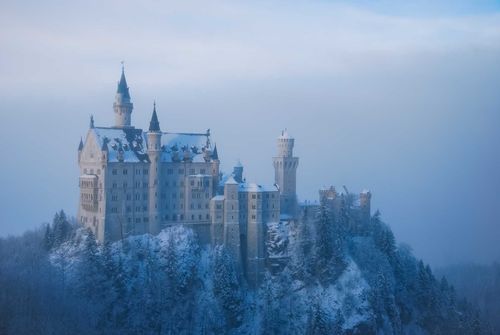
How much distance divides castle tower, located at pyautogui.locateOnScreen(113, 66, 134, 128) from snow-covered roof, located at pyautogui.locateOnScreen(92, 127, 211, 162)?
1.90 meters

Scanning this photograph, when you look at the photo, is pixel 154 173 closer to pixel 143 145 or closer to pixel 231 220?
pixel 143 145

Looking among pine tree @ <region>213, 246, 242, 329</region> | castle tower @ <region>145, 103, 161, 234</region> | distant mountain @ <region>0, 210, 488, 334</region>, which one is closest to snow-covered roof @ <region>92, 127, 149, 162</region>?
castle tower @ <region>145, 103, 161, 234</region>

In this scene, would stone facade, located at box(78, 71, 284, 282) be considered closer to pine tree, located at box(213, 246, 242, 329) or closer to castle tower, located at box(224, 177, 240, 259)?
castle tower, located at box(224, 177, 240, 259)

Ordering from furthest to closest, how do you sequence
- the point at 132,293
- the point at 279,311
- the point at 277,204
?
the point at 277,204 → the point at 279,311 → the point at 132,293

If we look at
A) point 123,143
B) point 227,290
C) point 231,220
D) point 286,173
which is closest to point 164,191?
point 123,143

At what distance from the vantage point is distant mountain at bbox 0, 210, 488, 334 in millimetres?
63125

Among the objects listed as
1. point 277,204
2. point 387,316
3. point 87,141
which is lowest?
point 387,316

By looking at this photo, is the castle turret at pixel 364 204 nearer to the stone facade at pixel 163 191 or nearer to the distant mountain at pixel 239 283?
the distant mountain at pixel 239 283

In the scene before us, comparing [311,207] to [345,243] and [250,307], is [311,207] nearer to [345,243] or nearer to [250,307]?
[345,243]

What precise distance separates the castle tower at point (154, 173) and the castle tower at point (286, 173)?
16.3 m

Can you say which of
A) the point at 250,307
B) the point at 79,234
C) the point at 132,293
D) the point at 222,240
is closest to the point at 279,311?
the point at 250,307

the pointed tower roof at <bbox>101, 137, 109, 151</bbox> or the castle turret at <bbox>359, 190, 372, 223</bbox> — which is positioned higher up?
the pointed tower roof at <bbox>101, 137, 109, 151</bbox>

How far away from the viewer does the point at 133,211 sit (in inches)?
2714

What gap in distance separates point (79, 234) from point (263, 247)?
66.8 ft
